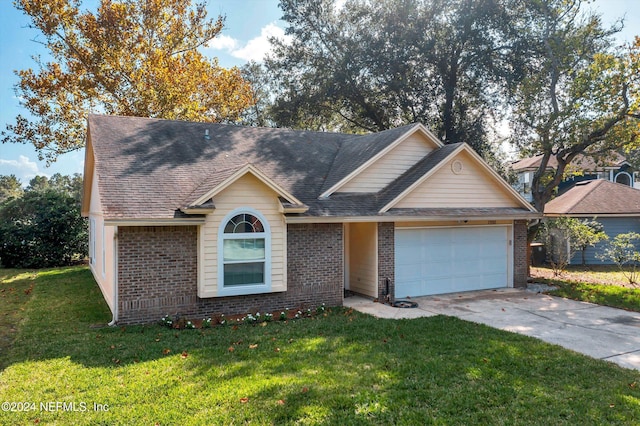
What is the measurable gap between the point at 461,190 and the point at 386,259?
3.57m

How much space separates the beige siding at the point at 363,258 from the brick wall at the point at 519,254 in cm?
536

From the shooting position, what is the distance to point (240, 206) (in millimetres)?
10211

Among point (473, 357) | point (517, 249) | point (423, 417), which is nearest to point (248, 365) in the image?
point (423, 417)

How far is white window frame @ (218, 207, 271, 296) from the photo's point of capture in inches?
393

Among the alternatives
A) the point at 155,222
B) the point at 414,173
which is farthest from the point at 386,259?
the point at 155,222

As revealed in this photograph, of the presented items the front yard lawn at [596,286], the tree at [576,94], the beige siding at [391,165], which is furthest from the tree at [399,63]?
the beige siding at [391,165]

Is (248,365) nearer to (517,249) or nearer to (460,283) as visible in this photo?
(460,283)

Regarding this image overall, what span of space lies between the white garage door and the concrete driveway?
16.5 inches

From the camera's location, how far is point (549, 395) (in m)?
5.70

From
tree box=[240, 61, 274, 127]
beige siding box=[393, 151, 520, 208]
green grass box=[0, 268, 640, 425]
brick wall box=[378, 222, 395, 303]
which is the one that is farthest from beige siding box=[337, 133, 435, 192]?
tree box=[240, 61, 274, 127]

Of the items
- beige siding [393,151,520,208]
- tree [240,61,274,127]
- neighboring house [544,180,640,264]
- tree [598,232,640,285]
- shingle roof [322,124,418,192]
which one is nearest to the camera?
beige siding [393,151,520,208]

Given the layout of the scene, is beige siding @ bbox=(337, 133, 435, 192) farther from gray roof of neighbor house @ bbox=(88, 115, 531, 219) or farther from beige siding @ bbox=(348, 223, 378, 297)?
beige siding @ bbox=(348, 223, 378, 297)

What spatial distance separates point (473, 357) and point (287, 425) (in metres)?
3.64

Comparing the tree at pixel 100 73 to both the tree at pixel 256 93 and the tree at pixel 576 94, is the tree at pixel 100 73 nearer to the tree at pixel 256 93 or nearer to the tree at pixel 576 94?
the tree at pixel 256 93
